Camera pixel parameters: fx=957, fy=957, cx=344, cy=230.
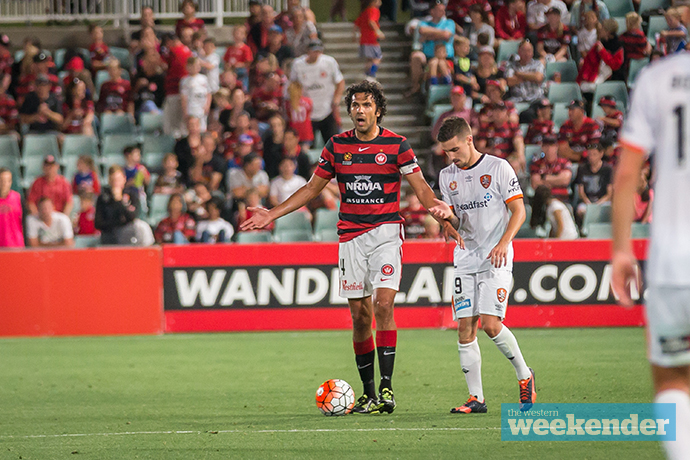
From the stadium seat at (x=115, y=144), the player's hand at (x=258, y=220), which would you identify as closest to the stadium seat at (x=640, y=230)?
the player's hand at (x=258, y=220)

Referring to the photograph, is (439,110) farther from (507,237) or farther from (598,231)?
(507,237)

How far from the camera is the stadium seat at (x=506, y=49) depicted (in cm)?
1858

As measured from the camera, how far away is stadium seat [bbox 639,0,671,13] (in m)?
19.2

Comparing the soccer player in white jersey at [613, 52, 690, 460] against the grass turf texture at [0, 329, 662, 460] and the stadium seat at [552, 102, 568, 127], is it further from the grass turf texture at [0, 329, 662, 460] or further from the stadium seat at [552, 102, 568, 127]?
the stadium seat at [552, 102, 568, 127]

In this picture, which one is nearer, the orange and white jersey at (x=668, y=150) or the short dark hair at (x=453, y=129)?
the orange and white jersey at (x=668, y=150)

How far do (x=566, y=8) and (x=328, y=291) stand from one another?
886cm

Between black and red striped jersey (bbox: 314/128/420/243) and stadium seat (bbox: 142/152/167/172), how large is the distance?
10549mm

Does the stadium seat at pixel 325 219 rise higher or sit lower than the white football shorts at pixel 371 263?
lower

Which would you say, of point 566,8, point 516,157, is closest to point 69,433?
point 516,157

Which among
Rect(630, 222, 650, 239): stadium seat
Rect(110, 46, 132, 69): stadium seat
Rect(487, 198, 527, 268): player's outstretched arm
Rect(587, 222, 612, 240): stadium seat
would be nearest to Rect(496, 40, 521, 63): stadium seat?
Rect(587, 222, 612, 240): stadium seat

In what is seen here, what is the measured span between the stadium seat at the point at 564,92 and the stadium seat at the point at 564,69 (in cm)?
65

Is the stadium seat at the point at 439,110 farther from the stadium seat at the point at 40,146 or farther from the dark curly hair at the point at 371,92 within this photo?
the dark curly hair at the point at 371,92

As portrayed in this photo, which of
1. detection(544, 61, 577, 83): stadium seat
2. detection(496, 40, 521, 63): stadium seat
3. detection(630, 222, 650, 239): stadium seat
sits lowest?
detection(630, 222, 650, 239): stadium seat

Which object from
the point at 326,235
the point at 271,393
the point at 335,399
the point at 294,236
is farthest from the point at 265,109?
the point at 335,399
